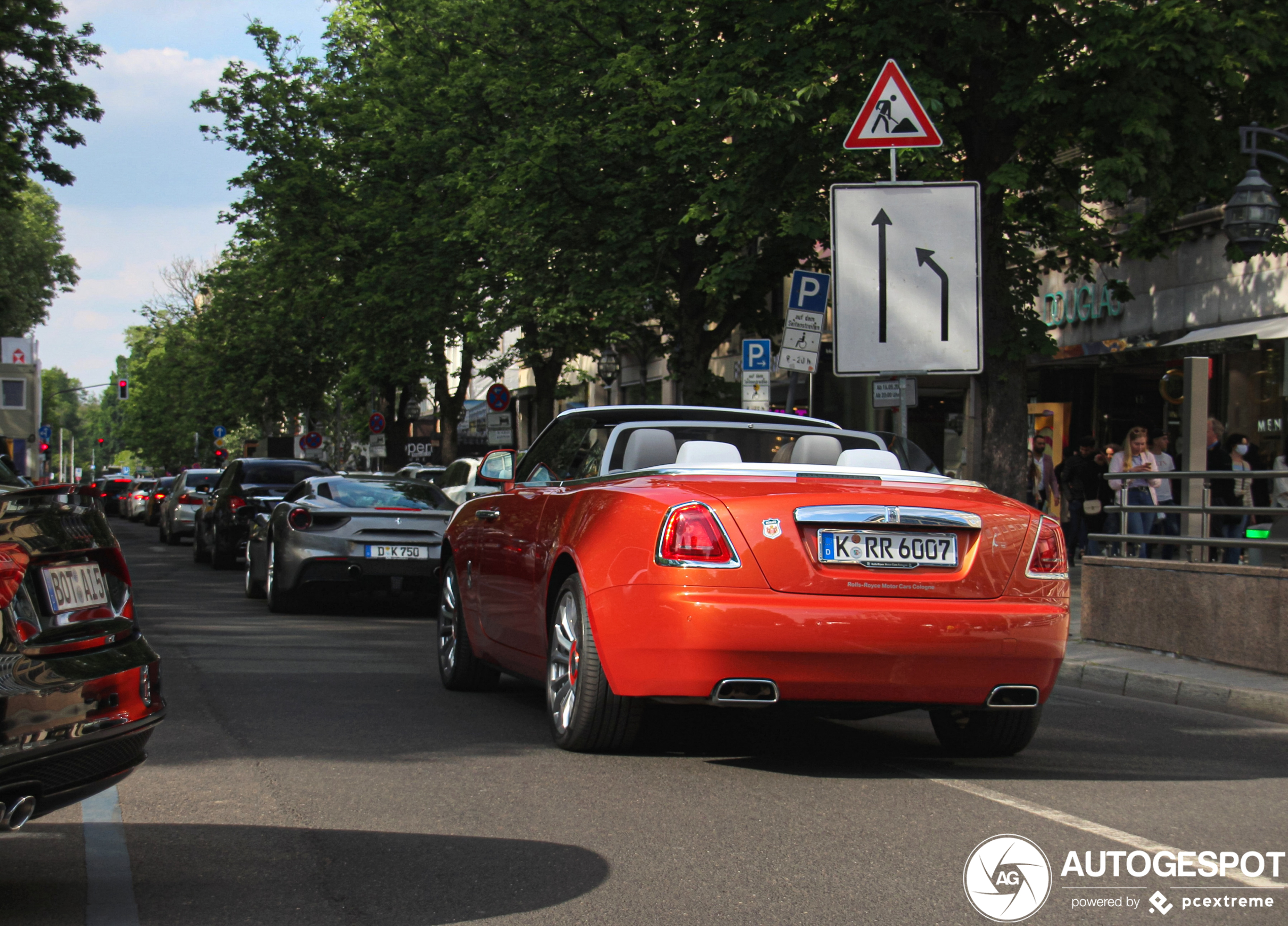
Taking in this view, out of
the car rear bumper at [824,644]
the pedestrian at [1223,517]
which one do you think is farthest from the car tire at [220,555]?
the car rear bumper at [824,644]

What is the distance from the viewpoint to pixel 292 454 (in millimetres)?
68812

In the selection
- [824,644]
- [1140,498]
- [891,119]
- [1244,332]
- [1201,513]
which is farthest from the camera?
[1244,332]

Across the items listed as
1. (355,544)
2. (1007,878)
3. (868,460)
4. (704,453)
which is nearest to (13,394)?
(355,544)

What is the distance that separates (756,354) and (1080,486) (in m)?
5.07

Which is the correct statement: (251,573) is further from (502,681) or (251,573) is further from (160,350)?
(160,350)

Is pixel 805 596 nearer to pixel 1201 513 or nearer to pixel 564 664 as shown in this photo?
pixel 564 664

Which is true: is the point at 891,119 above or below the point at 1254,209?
above

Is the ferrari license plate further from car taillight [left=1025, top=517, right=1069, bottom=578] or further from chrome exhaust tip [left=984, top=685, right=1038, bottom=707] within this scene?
chrome exhaust tip [left=984, top=685, right=1038, bottom=707]

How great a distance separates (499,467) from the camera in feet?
28.0

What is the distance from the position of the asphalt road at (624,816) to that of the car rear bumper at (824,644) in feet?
1.33

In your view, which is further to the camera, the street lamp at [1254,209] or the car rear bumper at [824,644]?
the street lamp at [1254,209]

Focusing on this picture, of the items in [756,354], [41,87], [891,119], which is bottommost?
[756,354]

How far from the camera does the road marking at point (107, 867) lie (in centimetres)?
437

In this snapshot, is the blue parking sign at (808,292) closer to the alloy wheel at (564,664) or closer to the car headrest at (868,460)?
the car headrest at (868,460)
